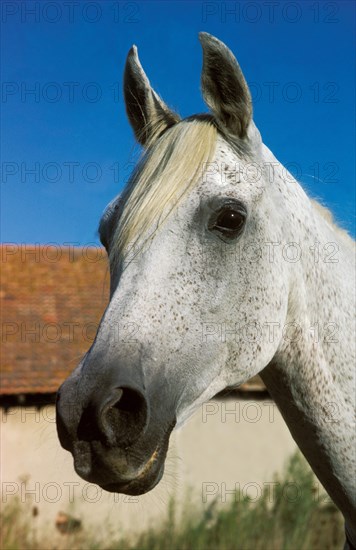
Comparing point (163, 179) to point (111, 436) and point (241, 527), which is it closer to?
point (111, 436)

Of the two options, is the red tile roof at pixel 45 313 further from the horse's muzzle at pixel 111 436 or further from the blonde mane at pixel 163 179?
the horse's muzzle at pixel 111 436

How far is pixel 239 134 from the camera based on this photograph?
298 centimetres

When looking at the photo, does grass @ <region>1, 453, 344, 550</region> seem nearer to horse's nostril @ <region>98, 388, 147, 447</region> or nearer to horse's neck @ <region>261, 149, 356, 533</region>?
horse's neck @ <region>261, 149, 356, 533</region>

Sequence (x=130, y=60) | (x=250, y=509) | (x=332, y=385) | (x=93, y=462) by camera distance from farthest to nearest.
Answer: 1. (x=250, y=509)
2. (x=130, y=60)
3. (x=332, y=385)
4. (x=93, y=462)

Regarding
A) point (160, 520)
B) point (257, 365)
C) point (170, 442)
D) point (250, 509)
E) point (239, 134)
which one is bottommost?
point (160, 520)

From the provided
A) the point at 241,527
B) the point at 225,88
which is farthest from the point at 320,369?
the point at 241,527

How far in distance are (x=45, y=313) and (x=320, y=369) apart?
12410 mm

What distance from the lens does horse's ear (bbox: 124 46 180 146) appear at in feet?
10.8

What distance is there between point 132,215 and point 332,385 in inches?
46.2

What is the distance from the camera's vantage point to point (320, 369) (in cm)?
293

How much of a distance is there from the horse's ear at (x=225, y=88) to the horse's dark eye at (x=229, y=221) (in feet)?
1.40

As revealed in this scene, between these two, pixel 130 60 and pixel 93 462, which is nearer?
pixel 93 462

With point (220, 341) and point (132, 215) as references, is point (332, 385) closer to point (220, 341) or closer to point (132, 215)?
point (220, 341)

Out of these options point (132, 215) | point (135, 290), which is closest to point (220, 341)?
point (135, 290)
